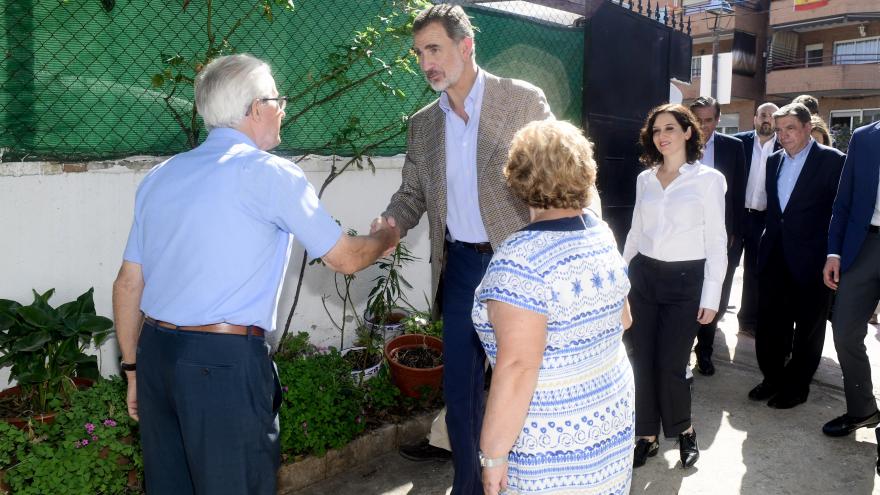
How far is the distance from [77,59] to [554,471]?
10.7 feet

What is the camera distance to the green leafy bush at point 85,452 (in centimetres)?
309

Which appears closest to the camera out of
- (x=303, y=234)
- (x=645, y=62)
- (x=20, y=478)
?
(x=303, y=234)

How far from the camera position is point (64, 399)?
349cm

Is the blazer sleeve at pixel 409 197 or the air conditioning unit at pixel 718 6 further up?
the air conditioning unit at pixel 718 6

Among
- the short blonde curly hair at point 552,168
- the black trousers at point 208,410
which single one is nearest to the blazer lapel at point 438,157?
the short blonde curly hair at point 552,168

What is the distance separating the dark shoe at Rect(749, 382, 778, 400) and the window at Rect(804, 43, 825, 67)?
31235 mm

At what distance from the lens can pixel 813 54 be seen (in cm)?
3194

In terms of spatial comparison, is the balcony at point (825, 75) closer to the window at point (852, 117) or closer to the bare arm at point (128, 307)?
the window at point (852, 117)

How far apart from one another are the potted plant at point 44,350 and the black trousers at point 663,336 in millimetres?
2866

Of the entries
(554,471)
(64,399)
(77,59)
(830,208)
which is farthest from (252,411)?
(830,208)

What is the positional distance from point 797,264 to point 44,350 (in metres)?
4.67

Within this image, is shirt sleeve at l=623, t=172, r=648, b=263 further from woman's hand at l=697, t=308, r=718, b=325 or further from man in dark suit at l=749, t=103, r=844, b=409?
man in dark suit at l=749, t=103, r=844, b=409

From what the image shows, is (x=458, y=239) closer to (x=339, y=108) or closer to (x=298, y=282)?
(x=298, y=282)

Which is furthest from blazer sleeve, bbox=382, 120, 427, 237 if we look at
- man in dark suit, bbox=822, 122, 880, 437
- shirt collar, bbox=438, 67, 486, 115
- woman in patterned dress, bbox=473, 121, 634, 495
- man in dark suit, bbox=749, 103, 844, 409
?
man in dark suit, bbox=749, 103, 844, 409
